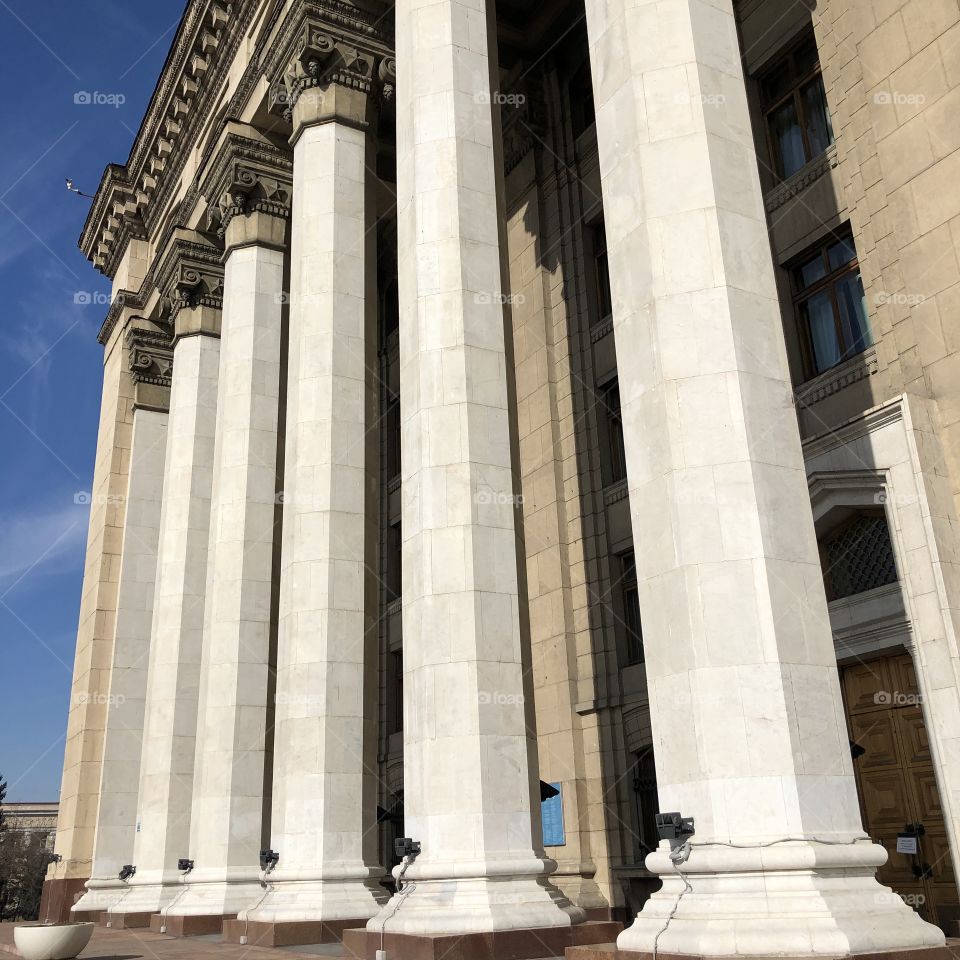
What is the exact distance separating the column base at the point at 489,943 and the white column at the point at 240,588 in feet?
27.8

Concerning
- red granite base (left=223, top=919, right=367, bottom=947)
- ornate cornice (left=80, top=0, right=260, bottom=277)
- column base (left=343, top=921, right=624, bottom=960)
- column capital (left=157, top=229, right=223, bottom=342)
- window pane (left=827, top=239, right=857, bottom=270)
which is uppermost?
ornate cornice (left=80, top=0, right=260, bottom=277)

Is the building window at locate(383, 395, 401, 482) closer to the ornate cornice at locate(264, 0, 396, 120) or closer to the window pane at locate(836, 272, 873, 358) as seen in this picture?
the ornate cornice at locate(264, 0, 396, 120)

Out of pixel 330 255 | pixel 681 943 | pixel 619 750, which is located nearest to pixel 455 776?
pixel 681 943

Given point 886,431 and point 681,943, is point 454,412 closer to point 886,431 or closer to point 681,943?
point 886,431

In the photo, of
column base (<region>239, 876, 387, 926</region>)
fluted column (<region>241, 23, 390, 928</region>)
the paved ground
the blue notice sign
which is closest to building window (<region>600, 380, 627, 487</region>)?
fluted column (<region>241, 23, 390, 928</region>)

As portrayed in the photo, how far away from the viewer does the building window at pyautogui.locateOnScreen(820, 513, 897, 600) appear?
1537cm

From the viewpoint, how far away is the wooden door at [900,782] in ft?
46.2

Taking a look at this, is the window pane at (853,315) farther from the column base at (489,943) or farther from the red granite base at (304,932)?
the red granite base at (304,932)

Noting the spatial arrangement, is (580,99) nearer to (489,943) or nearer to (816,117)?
(816,117)

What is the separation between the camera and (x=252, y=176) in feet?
84.8

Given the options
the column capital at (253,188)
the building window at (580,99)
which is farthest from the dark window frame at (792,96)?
the column capital at (253,188)

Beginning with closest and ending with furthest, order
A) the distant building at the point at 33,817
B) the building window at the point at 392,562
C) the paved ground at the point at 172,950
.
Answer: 1. the paved ground at the point at 172,950
2. the building window at the point at 392,562
3. the distant building at the point at 33,817

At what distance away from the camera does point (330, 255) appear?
2034cm

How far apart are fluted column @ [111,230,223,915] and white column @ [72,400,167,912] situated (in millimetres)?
3454
